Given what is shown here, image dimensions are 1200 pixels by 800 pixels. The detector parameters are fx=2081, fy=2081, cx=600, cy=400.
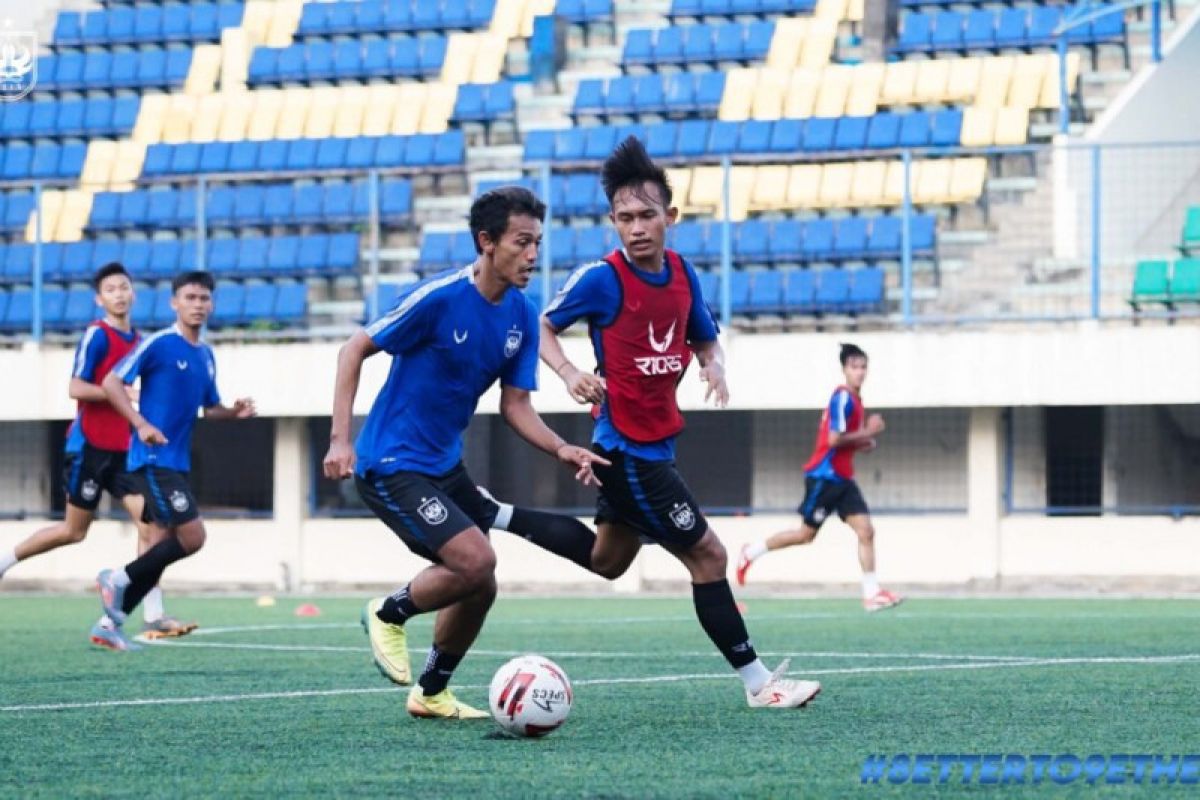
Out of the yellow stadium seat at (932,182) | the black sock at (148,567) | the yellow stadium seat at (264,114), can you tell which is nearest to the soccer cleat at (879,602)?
the yellow stadium seat at (932,182)

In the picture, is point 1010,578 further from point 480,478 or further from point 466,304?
point 466,304

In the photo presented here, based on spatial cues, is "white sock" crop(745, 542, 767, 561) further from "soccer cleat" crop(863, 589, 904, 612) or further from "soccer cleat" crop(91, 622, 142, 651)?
"soccer cleat" crop(91, 622, 142, 651)

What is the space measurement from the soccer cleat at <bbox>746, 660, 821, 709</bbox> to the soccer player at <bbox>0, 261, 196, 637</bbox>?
5560 millimetres

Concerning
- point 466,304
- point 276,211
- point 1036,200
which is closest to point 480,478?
point 276,211

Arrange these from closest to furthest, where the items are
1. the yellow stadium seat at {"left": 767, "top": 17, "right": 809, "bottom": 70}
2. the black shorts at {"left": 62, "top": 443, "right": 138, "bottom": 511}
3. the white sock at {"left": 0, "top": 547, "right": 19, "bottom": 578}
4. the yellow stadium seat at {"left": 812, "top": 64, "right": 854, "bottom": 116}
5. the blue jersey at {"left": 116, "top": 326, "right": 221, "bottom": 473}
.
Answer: the blue jersey at {"left": 116, "top": 326, "right": 221, "bottom": 473} → the black shorts at {"left": 62, "top": 443, "right": 138, "bottom": 511} → the white sock at {"left": 0, "top": 547, "right": 19, "bottom": 578} → the yellow stadium seat at {"left": 812, "top": 64, "right": 854, "bottom": 116} → the yellow stadium seat at {"left": 767, "top": 17, "right": 809, "bottom": 70}

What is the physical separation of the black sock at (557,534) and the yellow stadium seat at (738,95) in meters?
16.6

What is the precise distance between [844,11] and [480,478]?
7.87 meters

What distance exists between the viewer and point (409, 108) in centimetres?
2547

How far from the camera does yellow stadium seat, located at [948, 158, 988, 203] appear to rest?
20.3 m

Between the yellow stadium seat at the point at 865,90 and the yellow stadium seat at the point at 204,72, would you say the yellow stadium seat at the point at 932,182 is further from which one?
the yellow stadium seat at the point at 204,72

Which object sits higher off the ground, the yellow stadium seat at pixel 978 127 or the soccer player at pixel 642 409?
the yellow stadium seat at pixel 978 127

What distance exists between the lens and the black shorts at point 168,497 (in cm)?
1112

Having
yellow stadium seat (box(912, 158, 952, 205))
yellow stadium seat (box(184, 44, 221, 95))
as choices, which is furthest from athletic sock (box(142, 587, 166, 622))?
yellow stadium seat (box(184, 44, 221, 95))

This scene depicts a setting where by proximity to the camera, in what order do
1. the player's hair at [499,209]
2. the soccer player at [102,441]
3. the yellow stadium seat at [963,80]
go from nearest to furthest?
the player's hair at [499,209] < the soccer player at [102,441] < the yellow stadium seat at [963,80]
